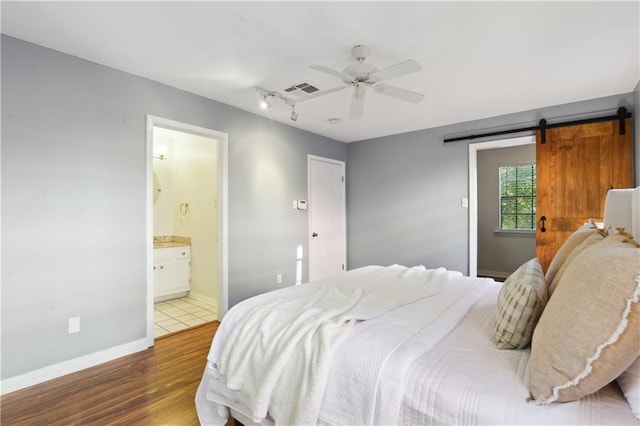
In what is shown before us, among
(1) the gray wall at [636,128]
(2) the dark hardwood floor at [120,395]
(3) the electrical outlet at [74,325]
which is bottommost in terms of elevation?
(2) the dark hardwood floor at [120,395]

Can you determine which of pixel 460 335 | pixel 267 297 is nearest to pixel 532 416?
pixel 460 335

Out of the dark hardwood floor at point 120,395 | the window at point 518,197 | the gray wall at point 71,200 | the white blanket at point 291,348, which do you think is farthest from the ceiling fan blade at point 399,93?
the window at point 518,197

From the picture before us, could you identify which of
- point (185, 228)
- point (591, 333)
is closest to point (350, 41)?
point (591, 333)

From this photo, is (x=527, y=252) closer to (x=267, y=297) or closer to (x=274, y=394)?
(x=267, y=297)

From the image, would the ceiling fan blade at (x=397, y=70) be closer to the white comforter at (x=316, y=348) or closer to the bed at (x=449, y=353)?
the bed at (x=449, y=353)

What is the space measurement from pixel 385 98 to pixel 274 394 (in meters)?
2.97

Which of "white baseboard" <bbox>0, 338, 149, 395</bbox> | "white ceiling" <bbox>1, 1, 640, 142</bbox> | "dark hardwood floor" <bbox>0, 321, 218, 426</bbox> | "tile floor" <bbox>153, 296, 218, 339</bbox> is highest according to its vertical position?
"white ceiling" <bbox>1, 1, 640, 142</bbox>

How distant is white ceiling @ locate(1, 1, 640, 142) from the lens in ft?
6.34

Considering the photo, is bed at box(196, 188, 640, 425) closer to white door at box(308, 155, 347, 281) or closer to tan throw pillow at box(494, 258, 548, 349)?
tan throw pillow at box(494, 258, 548, 349)

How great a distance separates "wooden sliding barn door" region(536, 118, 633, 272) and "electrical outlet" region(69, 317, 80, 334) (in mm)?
4680

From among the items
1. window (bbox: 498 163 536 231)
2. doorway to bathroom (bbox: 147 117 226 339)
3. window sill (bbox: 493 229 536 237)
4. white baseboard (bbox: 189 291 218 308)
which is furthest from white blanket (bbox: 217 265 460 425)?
window (bbox: 498 163 536 231)

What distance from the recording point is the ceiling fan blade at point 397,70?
206 cm

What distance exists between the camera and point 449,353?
50.1 inches

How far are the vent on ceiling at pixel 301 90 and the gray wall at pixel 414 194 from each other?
210 centimetres
